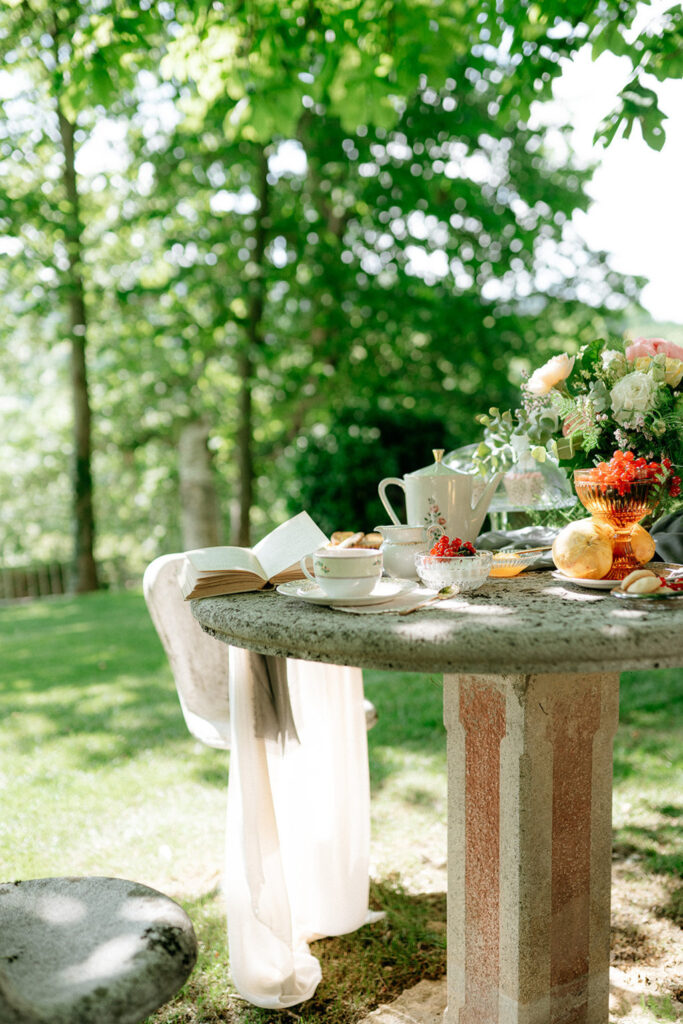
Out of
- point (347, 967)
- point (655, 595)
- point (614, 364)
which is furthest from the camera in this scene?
point (347, 967)

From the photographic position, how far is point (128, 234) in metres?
11.2

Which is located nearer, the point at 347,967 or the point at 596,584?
the point at 596,584

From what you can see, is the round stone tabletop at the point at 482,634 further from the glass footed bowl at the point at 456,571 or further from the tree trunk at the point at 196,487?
the tree trunk at the point at 196,487

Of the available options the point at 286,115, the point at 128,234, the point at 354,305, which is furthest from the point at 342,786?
the point at 128,234

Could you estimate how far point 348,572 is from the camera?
1.49 meters

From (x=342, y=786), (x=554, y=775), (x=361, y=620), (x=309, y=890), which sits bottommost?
(x=309, y=890)

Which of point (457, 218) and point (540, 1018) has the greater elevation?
point (457, 218)

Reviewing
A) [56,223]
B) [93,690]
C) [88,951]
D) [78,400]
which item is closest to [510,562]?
[88,951]

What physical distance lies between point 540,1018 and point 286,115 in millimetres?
3436

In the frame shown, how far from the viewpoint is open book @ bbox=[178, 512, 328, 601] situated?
171 cm

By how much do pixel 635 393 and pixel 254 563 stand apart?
93 centimetres

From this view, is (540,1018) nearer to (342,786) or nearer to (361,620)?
(342,786)

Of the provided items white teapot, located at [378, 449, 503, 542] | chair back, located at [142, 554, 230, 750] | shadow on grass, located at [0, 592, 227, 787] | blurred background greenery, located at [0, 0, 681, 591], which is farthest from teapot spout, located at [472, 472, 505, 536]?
blurred background greenery, located at [0, 0, 681, 591]

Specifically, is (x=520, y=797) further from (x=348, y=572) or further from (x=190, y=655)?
(x=190, y=655)
